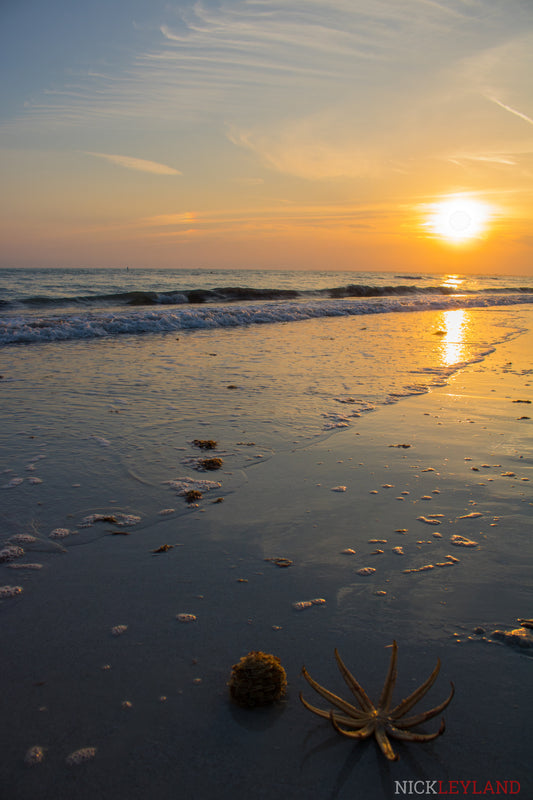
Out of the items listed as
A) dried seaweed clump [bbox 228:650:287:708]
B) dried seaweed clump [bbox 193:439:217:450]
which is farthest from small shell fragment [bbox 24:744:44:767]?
dried seaweed clump [bbox 193:439:217:450]

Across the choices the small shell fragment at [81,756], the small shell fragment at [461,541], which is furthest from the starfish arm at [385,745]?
the small shell fragment at [461,541]

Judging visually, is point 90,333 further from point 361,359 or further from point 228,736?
point 228,736

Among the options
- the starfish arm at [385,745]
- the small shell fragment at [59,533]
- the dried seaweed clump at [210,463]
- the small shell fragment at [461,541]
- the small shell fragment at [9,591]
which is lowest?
the small shell fragment at [9,591]

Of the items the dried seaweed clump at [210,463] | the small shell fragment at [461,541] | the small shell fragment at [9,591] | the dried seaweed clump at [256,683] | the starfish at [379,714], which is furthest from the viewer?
the dried seaweed clump at [210,463]

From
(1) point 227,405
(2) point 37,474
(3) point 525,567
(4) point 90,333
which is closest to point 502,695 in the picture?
(3) point 525,567

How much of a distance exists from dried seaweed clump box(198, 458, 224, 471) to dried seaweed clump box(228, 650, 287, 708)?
2.58 metres

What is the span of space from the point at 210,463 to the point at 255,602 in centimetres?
204

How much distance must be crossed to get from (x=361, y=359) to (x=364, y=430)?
490cm

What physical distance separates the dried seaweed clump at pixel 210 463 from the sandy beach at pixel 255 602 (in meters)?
0.09

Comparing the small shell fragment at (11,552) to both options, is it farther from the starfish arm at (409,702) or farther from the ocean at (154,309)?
the ocean at (154,309)

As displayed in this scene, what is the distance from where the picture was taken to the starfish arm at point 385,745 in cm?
179

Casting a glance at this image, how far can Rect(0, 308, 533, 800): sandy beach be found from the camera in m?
1.88

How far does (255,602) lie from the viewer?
2797mm

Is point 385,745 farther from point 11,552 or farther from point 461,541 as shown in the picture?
point 11,552
